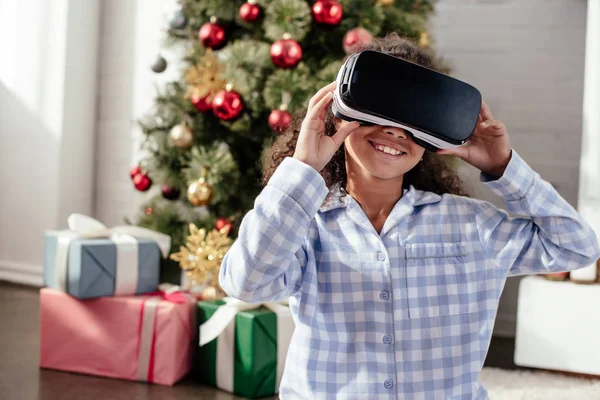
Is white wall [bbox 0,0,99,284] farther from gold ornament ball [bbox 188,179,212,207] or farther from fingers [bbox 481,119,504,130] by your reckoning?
fingers [bbox 481,119,504,130]

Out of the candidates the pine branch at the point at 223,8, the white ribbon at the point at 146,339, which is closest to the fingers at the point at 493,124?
the white ribbon at the point at 146,339

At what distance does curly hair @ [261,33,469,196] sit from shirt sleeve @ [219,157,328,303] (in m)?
0.18

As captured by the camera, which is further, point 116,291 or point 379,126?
point 116,291

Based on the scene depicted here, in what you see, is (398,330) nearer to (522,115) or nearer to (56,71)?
(522,115)

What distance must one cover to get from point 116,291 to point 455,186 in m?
0.87

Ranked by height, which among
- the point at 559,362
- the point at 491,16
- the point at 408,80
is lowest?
the point at 559,362

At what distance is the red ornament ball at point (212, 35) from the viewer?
1.60m

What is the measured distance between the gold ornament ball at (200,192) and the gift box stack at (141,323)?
0.11 m

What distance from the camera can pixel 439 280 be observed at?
755 millimetres

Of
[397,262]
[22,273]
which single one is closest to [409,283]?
[397,262]

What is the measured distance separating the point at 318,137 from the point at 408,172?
25cm

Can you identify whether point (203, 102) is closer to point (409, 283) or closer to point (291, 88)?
point (291, 88)

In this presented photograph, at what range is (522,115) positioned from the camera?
190 cm

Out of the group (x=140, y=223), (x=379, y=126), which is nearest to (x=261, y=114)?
(x=140, y=223)
